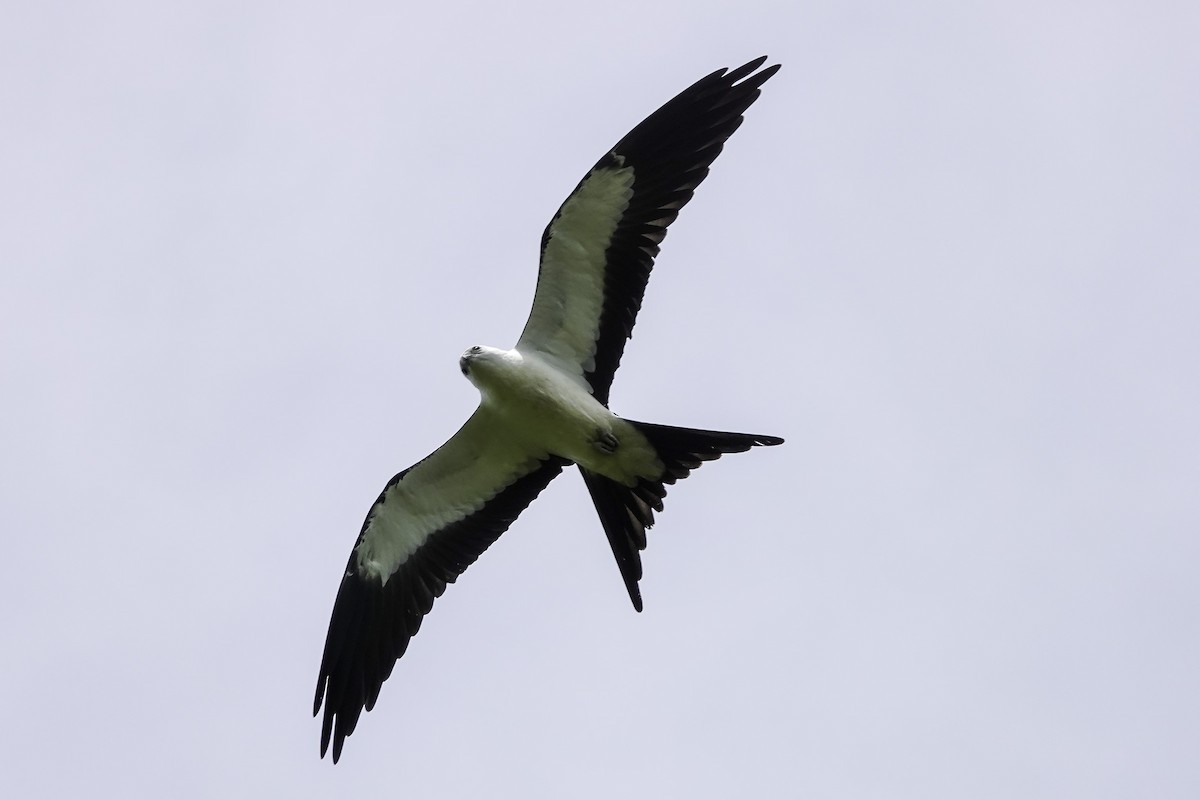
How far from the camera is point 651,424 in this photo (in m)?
11.1

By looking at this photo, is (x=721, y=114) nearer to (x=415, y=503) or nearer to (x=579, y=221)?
(x=579, y=221)

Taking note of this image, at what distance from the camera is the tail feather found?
1104cm

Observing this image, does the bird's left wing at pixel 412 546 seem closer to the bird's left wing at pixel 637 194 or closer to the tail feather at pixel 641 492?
the tail feather at pixel 641 492

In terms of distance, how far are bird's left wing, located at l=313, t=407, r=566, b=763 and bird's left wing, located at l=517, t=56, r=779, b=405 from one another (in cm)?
149

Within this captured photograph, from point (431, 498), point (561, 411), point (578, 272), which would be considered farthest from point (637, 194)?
point (431, 498)

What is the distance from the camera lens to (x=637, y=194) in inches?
444

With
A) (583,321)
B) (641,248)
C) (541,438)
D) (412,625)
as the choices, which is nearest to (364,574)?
(412,625)

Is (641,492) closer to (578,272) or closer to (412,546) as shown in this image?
(578,272)

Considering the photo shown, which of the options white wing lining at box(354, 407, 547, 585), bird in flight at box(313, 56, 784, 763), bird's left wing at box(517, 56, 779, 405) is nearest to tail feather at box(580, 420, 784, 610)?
bird in flight at box(313, 56, 784, 763)

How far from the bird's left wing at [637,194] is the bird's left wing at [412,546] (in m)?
1.49

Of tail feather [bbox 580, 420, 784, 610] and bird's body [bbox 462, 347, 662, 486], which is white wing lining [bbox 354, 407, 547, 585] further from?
tail feather [bbox 580, 420, 784, 610]

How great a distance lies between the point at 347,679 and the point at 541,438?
2.54m

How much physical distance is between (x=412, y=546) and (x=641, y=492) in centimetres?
212

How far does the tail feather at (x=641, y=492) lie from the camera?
1104cm
